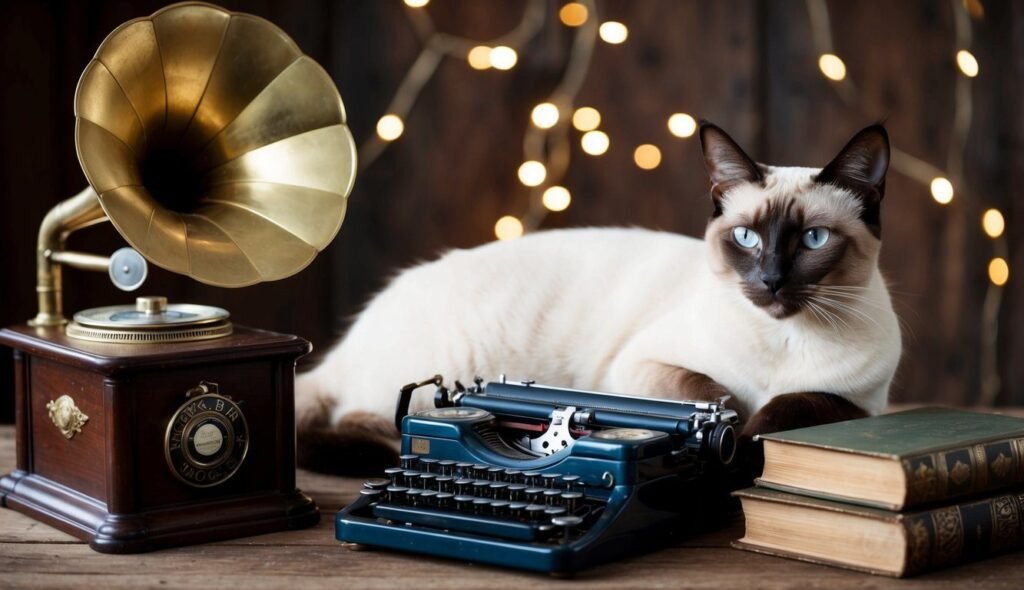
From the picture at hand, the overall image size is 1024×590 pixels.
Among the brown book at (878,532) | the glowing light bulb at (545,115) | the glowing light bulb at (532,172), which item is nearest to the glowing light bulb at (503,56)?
the glowing light bulb at (545,115)

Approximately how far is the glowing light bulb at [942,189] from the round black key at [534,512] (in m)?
1.59

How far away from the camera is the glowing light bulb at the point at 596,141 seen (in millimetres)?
2688

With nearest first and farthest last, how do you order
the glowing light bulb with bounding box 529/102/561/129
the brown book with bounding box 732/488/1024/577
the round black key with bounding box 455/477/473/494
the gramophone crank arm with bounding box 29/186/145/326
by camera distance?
1. the brown book with bounding box 732/488/1024/577
2. the round black key with bounding box 455/477/473/494
3. the gramophone crank arm with bounding box 29/186/145/326
4. the glowing light bulb with bounding box 529/102/561/129

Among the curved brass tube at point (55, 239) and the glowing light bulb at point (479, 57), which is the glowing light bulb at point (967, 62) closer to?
the glowing light bulb at point (479, 57)

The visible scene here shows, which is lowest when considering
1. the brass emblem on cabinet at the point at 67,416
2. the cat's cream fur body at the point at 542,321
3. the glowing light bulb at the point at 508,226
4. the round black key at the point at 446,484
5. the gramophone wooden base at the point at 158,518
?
the gramophone wooden base at the point at 158,518

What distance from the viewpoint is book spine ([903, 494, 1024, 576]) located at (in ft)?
4.47

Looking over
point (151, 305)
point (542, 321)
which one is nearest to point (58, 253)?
point (151, 305)

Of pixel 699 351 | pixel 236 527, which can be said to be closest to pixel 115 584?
pixel 236 527

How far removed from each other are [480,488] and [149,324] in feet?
1.79

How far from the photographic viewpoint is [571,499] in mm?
1397

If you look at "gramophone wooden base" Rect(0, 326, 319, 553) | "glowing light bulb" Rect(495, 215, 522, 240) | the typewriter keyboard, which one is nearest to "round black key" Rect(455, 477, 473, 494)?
the typewriter keyboard

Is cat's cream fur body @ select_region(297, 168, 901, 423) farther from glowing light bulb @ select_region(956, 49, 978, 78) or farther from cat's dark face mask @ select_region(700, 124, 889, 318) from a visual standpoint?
glowing light bulb @ select_region(956, 49, 978, 78)

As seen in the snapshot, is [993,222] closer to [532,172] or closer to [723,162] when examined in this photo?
[532,172]

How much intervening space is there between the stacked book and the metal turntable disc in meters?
0.81
